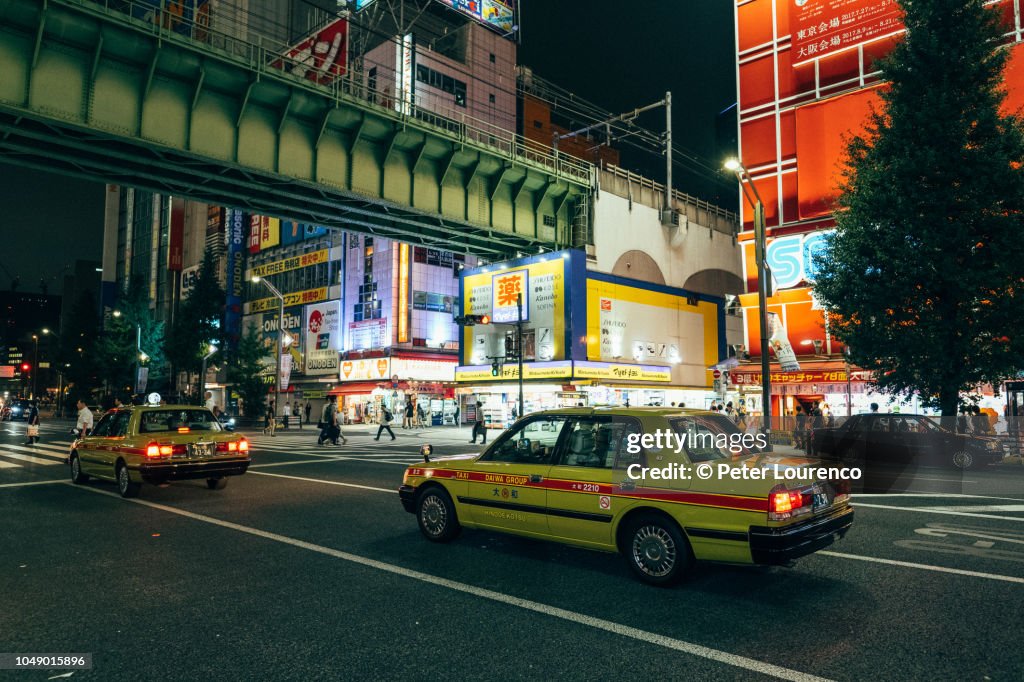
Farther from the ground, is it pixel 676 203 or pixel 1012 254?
pixel 676 203

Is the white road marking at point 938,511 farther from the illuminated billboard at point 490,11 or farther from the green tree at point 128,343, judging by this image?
the green tree at point 128,343

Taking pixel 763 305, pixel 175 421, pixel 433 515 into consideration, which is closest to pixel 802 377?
pixel 763 305

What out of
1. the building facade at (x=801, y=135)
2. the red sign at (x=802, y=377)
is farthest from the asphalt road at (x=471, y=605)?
the building facade at (x=801, y=135)

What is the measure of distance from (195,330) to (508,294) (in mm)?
33491

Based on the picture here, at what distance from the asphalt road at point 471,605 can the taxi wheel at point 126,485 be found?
1.67 m

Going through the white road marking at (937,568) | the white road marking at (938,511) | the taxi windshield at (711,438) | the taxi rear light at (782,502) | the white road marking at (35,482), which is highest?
the taxi windshield at (711,438)

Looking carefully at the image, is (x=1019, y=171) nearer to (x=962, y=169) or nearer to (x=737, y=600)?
(x=962, y=169)

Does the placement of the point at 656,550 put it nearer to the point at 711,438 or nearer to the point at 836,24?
the point at 711,438

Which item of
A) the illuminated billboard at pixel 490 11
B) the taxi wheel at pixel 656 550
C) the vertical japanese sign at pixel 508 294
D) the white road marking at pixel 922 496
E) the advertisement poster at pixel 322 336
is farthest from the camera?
the advertisement poster at pixel 322 336

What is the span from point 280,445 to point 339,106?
12.9 meters

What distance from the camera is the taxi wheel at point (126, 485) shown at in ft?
35.1

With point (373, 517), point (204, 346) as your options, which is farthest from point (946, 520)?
point (204, 346)

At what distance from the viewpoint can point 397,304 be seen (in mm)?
49656

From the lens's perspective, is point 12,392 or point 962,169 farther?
point 12,392
